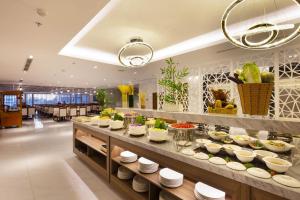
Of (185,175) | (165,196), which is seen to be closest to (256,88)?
(185,175)

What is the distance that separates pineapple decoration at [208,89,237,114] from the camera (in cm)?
176

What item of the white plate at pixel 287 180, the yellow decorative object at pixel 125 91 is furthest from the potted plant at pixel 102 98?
the white plate at pixel 287 180

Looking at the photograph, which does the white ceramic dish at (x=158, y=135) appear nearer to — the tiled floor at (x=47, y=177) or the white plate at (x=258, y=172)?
the white plate at (x=258, y=172)

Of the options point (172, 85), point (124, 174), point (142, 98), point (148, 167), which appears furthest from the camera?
point (142, 98)

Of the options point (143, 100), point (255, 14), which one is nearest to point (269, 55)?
point (255, 14)

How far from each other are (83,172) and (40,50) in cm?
352

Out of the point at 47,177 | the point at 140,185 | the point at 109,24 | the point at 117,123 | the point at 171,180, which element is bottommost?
the point at 47,177

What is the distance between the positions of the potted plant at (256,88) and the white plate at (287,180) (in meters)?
0.52

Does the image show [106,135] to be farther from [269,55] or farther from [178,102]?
[269,55]

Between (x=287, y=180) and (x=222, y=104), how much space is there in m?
0.93

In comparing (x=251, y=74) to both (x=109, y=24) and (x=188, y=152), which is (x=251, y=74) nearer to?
(x=188, y=152)

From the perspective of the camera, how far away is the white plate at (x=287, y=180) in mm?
962

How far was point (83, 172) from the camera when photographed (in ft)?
11.1

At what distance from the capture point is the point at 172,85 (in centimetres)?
222
